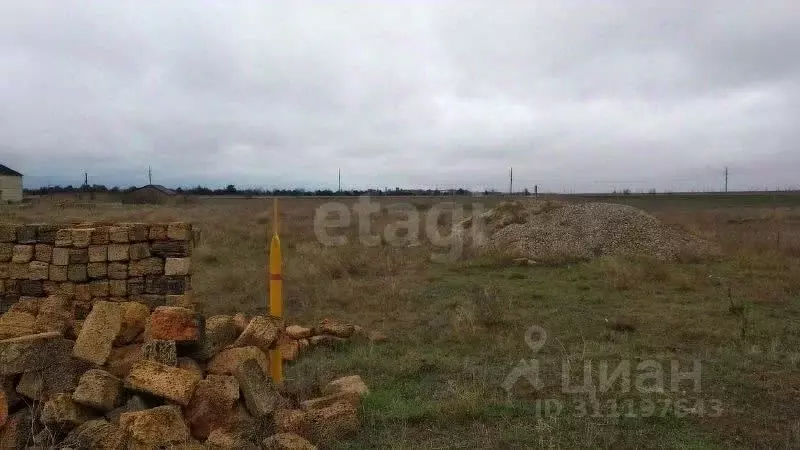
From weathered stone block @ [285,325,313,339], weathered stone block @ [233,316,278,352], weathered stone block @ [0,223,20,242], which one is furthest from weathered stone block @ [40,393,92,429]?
weathered stone block @ [285,325,313,339]

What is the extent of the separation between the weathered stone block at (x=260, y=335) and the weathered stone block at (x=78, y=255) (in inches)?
83.0

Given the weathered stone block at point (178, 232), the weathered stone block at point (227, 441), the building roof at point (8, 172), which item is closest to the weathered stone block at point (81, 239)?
the weathered stone block at point (178, 232)

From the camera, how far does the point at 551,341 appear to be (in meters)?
7.52

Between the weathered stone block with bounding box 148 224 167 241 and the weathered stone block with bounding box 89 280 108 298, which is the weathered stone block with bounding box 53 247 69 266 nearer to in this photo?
the weathered stone block with bounding box 89 280 108 298

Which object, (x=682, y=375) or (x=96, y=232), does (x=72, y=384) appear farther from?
(x=682, y=375)

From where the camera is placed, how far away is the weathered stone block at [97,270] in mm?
6590

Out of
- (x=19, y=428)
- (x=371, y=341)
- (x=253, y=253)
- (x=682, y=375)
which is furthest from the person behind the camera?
(x=253, y=253)

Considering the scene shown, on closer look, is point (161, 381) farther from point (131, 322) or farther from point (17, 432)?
point (131, 322)

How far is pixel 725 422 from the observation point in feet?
15.9

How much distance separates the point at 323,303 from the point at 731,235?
15333mm

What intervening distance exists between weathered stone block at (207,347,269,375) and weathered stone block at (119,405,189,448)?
2.73 ft

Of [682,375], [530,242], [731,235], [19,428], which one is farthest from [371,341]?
[731,235]

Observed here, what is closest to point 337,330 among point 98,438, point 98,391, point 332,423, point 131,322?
point 131,322

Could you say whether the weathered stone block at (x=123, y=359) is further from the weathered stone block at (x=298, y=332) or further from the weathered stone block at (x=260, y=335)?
the weathered stone block at (x=298, y=332)
